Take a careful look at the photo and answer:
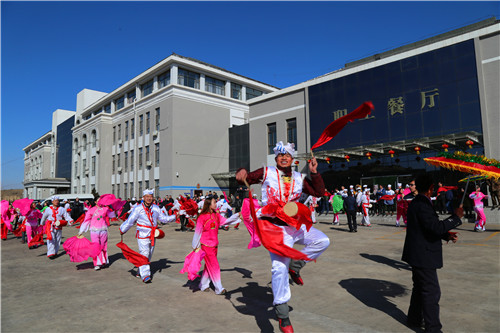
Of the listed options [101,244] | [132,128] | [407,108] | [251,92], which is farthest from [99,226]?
[251,92]

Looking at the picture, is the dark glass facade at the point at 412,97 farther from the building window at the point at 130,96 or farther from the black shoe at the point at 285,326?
the building window at the point at 130,96

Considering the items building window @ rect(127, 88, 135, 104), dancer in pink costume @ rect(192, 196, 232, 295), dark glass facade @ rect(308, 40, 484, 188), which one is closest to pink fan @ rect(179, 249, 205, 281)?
dancer in pink costume @ rect(192, 196, 232, 295)

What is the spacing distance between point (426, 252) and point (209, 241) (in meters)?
3.49

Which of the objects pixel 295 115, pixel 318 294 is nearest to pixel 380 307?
pixel 318 294

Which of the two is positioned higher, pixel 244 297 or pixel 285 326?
pixel 285 326

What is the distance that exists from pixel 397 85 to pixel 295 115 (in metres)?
8.92

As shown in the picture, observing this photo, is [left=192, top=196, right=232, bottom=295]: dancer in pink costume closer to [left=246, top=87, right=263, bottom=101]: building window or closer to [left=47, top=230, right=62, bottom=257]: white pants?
[left=47, top=230, right=62, bottom=257]: white pants

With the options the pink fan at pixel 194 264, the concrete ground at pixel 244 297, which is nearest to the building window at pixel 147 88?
the concrete ground at pixel 244 297

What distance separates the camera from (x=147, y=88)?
42.4 meters

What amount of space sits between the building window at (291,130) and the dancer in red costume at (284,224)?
977 inches

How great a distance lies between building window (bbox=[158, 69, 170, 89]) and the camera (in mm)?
38562

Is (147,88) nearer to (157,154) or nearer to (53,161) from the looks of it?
(157,154)

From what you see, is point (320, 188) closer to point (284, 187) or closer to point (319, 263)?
point (284, 187)

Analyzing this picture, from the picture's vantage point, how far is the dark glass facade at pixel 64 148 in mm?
61969
